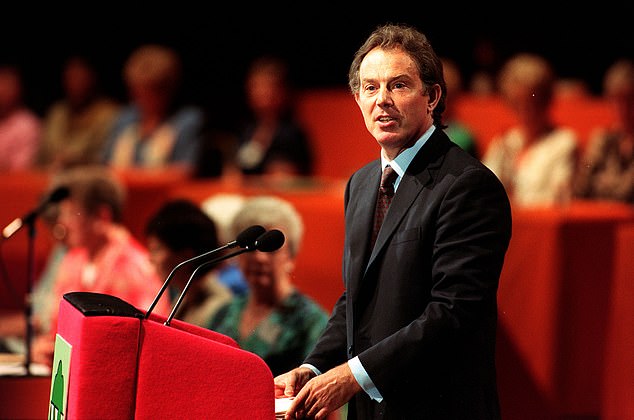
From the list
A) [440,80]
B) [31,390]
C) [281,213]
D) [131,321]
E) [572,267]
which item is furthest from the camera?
[572,267]

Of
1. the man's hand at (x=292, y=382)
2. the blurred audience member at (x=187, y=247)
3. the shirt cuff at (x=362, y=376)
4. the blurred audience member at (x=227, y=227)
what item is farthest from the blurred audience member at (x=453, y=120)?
the shirt cuff at (x=362, y=376)

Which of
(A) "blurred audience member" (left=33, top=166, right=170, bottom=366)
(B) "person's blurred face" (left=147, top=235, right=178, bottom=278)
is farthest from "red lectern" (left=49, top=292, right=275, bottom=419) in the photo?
(A) "blurred audience member" (left=33, top=166, right=170, bottom=366)

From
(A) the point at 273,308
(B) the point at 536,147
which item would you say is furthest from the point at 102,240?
(B) the point at 536,147

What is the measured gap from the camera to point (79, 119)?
738cm

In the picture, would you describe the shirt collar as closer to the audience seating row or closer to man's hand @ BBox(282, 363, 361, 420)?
man's hand @ BBox(282, 363, 361, 420)

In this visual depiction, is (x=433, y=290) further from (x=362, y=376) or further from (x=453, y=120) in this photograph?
(x=453, y=120)

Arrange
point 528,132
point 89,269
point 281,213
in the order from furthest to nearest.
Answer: point 528,132 < point 89,269 < point 281,213

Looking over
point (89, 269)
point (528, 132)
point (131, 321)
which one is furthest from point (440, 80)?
point (528, 132)

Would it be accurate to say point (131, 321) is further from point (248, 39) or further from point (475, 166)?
point (248, 39)

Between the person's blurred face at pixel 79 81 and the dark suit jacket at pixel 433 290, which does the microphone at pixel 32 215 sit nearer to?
the dark suit jacket at pixel 433 290

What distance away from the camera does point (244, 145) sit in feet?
23.4

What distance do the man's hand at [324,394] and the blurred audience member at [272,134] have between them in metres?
4.82

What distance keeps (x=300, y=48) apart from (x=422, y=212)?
569 centimetres

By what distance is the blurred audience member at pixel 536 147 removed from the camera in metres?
5.14
